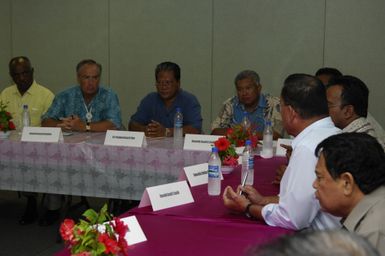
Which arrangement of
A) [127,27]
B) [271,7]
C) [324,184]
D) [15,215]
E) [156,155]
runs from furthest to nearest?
[127,27] → [271,7] → [15,215] → [156,155] → [324,184]

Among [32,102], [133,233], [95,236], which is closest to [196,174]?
[133,233]

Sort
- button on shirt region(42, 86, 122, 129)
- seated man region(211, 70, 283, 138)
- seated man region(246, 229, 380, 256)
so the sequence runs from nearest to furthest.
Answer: seated man region(246, 229, 380, 256) → seated man region(211, 70, 283, 138) → button on shirt region(42, 86, 122, 129)

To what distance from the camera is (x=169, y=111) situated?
462cm

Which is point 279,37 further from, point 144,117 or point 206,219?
point 206,219

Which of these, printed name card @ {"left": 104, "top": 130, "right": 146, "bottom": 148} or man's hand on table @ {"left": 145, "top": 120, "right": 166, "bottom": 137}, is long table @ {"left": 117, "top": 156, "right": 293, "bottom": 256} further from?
man's hand on table @ {"left": 145, "top": 120, "right": 166, "bottom": 137}

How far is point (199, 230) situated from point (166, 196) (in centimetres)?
36

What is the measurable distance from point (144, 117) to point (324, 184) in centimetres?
322

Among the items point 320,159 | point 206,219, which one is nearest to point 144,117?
point 206,219

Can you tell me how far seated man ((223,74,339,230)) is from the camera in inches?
76.9

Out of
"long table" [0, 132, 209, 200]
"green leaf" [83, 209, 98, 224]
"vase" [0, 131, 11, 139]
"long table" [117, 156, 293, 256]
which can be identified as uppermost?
"green leaf" [83, 209, 98, 224]

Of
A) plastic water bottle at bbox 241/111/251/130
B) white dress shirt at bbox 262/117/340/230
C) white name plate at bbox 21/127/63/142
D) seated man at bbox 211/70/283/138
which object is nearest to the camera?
white dress shirt at bbox 262/117/340/230

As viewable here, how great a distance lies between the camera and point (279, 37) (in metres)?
5.73

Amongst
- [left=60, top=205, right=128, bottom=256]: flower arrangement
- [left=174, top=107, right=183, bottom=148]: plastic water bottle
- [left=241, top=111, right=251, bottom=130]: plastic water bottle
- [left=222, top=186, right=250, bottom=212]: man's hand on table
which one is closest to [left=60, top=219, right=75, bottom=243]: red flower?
[left=60, top=205, right=128, bottom=256]: flower arrangement

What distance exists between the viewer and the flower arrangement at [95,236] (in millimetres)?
1402
